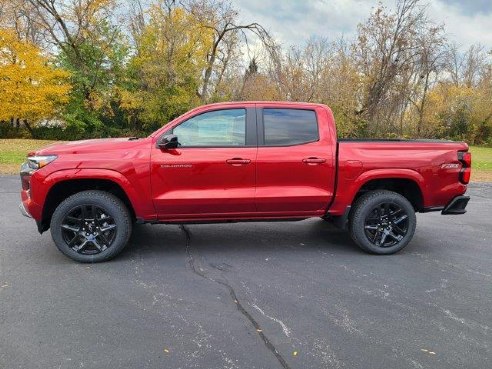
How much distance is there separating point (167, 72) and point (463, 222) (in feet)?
73.0

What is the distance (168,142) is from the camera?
4863 mm

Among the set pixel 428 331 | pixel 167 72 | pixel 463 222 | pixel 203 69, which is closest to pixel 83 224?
pixel 428 331

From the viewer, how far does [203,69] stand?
29859 millimetres

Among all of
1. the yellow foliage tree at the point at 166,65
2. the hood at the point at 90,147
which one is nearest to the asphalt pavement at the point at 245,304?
the hood at the point at 90,147

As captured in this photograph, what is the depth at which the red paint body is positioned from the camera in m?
4.87

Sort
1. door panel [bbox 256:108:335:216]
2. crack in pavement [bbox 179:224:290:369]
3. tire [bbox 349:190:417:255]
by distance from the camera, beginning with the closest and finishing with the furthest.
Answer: crack in pavement [bbox 179:224:290:369]
door panel [bbox 256:108:335:216]
tire [bbox 349:190:417:255]

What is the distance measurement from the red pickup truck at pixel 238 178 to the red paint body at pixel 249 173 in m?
0.01

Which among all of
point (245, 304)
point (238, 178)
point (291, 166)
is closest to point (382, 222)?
point (291, 166)

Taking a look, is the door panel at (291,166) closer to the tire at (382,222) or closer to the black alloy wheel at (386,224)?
the tire at (382,222)

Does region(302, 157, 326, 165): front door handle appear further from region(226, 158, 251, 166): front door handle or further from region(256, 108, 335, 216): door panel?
region(226, 158, 251, 166): front door handle

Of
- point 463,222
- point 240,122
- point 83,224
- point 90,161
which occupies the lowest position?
point 463,222

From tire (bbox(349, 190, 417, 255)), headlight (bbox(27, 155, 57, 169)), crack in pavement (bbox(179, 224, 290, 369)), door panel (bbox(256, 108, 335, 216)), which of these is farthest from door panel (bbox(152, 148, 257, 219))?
tire (bbox(349, 190, 417, 255))

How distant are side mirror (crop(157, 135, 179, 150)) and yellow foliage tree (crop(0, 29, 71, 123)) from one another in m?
22.8

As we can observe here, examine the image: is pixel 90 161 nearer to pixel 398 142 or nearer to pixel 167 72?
pixel 398 142
